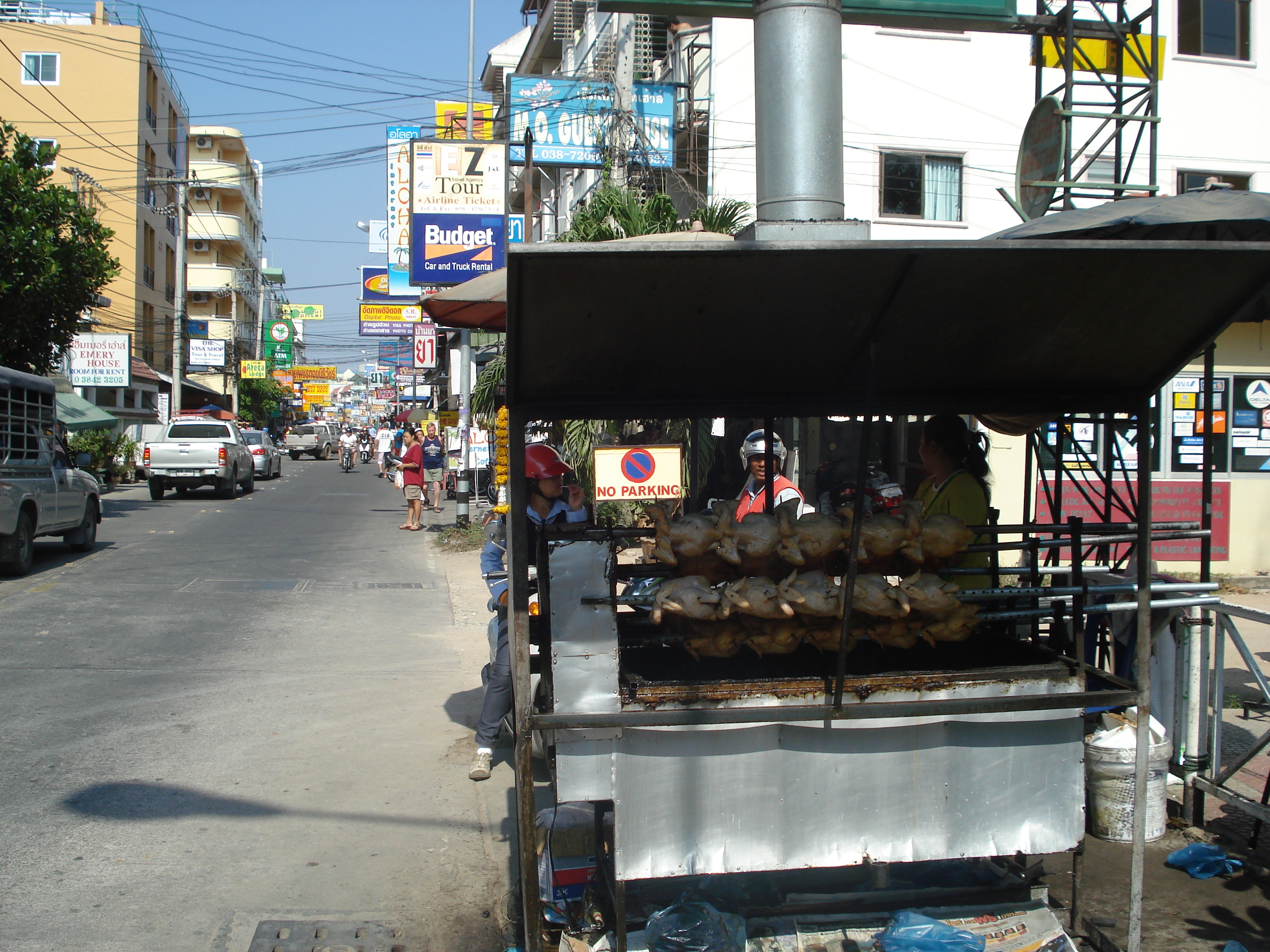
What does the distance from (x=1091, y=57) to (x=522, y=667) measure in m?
8.71

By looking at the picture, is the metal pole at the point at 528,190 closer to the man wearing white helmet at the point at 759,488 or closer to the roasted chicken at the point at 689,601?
the roasted chicken at the point at 689,601

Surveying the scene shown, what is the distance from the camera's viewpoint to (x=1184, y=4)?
14805 millimetres

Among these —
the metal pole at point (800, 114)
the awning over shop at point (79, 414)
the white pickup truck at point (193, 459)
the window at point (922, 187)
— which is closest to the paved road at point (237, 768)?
the metal pole at point (800, 114)

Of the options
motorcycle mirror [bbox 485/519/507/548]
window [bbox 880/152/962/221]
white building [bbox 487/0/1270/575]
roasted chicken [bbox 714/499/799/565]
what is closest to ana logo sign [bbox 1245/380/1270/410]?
white building [bbox 487/0/1270/575]

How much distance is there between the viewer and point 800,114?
182 inches

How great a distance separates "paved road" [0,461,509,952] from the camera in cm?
388

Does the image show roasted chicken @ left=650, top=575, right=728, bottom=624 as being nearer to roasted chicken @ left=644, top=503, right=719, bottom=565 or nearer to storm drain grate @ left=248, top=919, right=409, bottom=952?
roasted chicken @ left=644, top=503, right=719, bottom=565

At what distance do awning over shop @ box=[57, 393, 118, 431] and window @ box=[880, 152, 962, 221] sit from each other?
1651 centimetres

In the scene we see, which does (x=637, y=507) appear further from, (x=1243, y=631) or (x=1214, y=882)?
(x=1214, y=882)

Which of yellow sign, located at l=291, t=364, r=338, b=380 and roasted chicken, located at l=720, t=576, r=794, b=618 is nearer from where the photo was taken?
roasted chicken, located at l=720, t=576, r=794, b=618

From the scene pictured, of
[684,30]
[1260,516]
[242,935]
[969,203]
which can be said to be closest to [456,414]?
[684,30]

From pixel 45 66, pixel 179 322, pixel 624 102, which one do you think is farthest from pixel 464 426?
pixel 45 66

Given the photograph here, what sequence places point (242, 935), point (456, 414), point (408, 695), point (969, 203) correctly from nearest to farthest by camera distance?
point (242, 935)
point (408, 695)
point (969, 203)
point (456, 414)

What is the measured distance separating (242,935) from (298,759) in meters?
2.04
